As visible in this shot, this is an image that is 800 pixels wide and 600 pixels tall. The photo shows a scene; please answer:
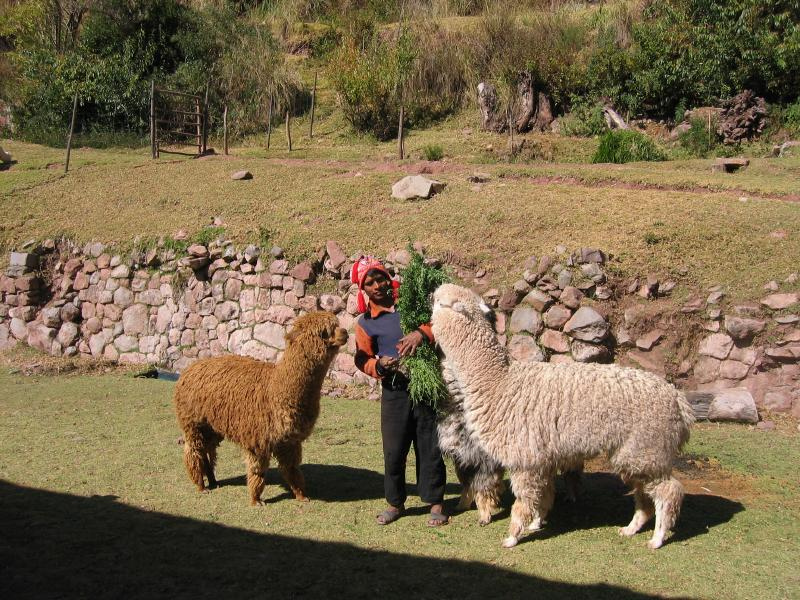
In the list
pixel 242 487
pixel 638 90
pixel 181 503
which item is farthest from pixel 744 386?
pixel 638 90

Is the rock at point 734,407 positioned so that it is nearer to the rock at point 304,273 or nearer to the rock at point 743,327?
the rock at point 743,327

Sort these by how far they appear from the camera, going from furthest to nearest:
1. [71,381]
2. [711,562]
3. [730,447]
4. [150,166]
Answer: [150,166], [71,381], [730,447], [711,562]

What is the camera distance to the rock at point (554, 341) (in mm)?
8984

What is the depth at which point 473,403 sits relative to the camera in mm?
5113

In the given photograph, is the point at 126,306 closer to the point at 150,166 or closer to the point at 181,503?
the point at 150,166

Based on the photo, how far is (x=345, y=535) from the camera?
5.14m

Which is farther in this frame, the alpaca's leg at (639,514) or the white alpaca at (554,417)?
the alpaca's leg at (639,514)

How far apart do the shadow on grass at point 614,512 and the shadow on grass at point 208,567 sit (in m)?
0.88

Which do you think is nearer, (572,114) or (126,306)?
(126,306)

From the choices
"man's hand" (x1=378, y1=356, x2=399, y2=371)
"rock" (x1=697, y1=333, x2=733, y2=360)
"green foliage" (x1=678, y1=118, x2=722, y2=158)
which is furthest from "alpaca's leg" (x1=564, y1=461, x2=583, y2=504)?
"green foliage" (x1=678, y1=118, x2=722, y2=158)

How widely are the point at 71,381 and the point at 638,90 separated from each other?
15344 millimetres

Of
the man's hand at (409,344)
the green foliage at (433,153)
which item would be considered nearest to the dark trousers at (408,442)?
the man's hand at (409,344)

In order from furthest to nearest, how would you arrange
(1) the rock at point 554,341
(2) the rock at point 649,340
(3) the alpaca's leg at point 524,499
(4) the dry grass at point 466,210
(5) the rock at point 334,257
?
1. (5) the rock at point 334,257
2. (4) the dry grass at point 466,210
3. (1) the rock at point 554,341
4. (2) the rock at point 649,340
5. (3) the alpaca's leg at point 524,499

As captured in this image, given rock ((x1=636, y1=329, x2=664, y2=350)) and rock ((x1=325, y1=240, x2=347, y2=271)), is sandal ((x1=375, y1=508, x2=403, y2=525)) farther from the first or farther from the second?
rock ((x1=325, y1=240, x2=347, y2=271))
